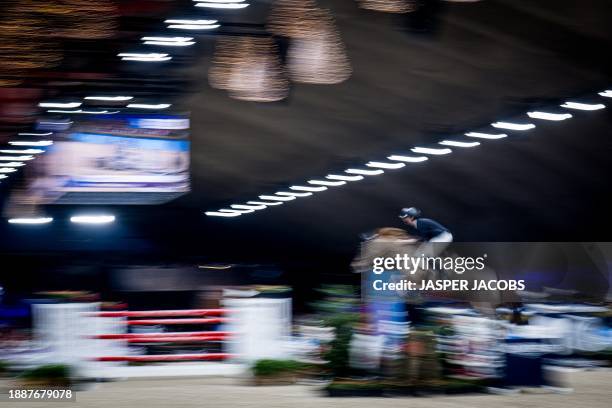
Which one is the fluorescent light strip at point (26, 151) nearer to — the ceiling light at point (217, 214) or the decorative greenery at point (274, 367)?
the decorative greenery at point (274, 367)

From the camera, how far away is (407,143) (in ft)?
93.4

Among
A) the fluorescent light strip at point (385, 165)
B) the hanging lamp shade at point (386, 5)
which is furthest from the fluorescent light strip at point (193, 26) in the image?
the fluorescent light strip at point (385, 165)

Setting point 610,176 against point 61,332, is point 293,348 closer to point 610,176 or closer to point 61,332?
point 61,332

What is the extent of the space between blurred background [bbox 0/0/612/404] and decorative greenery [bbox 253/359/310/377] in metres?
0.26

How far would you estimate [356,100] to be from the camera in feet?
79.4

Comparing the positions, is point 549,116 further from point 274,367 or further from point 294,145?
point 274,367

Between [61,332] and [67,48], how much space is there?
708cm

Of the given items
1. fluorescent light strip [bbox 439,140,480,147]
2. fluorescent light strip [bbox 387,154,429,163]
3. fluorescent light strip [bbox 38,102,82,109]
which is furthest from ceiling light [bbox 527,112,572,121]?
fluorescent light strip [bbox 38,102,82,109]

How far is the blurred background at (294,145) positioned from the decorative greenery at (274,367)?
10.3 inches

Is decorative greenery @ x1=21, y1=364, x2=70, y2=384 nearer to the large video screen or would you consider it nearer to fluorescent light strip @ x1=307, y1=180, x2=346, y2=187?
the large video screen

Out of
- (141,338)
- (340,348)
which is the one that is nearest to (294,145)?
(141,338)

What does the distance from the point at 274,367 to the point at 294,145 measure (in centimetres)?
1597

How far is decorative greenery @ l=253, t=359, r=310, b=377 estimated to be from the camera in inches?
579

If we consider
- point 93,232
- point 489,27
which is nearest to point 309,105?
point 489,27
